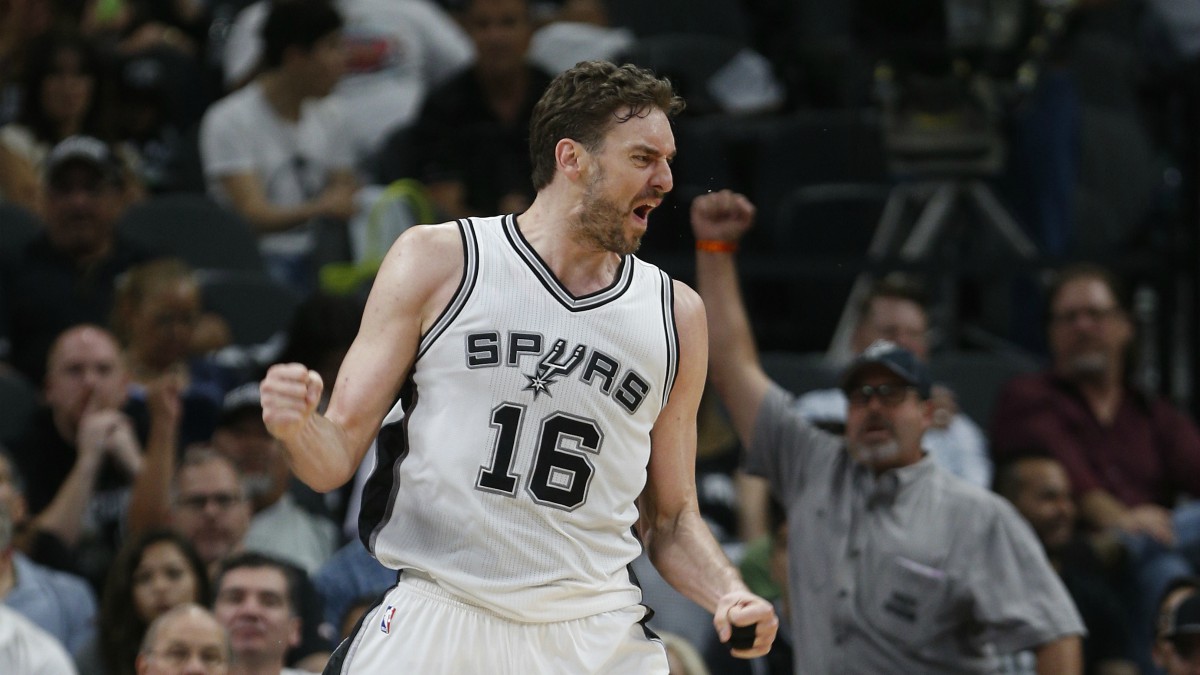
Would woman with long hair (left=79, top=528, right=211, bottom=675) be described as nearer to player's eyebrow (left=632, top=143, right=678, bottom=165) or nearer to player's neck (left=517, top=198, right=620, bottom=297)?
player's neck (left=517, top=198, right=620, bottom=297)

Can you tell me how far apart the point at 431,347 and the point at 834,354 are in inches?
203

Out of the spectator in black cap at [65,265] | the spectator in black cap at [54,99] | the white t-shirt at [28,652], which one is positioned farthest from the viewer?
the spectator in black cap at [54,99]

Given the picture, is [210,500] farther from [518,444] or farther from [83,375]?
[518,444]

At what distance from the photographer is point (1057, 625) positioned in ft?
18.6

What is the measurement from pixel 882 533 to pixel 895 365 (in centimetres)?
57

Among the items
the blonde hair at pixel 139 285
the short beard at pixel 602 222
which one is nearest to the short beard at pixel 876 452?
the short beard at pixel 602 222

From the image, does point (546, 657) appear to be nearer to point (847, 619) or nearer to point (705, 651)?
point (847, 619)

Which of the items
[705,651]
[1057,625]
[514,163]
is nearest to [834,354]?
[514,163]

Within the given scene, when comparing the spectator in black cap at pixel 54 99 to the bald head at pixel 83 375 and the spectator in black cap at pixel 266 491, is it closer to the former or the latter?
the bald head at pixel 83 375

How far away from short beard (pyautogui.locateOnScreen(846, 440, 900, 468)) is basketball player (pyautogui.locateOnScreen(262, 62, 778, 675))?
193 cm

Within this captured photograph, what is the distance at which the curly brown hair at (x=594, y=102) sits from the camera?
152 inches

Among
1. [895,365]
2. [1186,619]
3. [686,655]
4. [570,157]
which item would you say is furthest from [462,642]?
[1186,619]

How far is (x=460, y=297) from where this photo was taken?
384 centimetres

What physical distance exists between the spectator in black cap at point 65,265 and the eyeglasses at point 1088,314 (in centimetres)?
432
